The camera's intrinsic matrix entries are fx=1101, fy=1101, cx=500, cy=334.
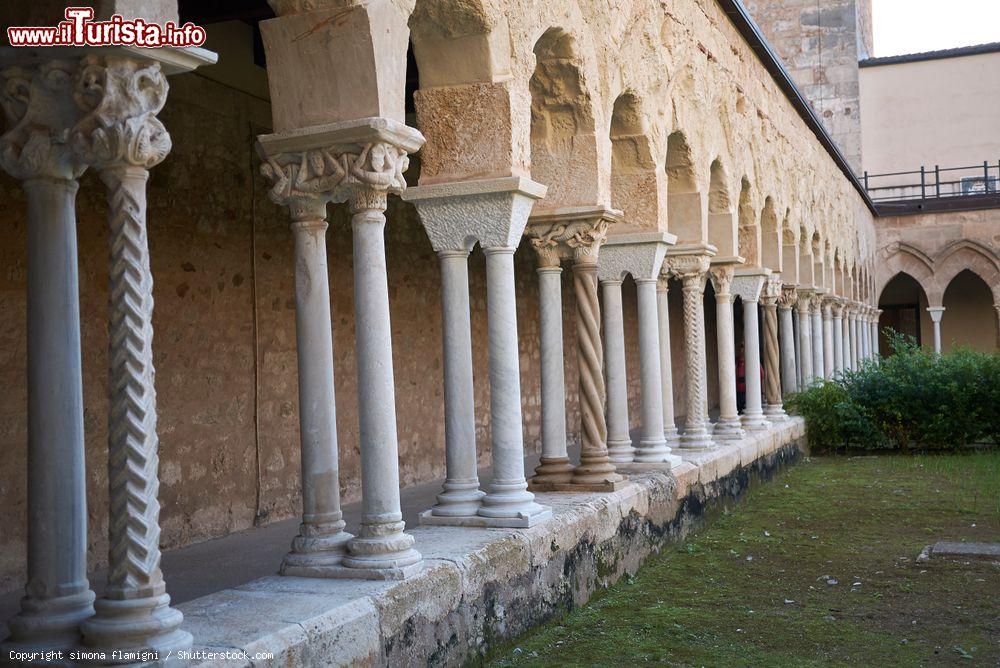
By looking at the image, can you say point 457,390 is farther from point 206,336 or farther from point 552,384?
point 206,336

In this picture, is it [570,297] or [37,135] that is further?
[570,297]

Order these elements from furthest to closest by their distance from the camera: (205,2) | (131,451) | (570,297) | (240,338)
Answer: (570,297)
(240,338)
(205,2)
(131,451)

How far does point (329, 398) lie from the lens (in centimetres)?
449

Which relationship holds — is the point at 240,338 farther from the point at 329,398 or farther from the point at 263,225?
the point at 329,398

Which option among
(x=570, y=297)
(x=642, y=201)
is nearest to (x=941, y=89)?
(x=570, y=297)

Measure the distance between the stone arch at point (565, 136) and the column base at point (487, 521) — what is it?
2.12m

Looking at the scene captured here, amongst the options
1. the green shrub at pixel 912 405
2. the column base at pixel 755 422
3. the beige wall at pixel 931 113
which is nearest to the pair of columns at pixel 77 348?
the column base at pixel 755 422

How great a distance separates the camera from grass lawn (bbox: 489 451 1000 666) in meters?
4.68

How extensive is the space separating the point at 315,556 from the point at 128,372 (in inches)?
60.1

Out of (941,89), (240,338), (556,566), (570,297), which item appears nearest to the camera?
(556,566)

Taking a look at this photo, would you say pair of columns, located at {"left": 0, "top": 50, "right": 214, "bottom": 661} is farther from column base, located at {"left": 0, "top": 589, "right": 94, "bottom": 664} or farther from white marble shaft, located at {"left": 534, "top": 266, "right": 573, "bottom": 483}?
white marble shaft, located at {"left": 534, "top": 266, "right": 573, "bottom": 483}

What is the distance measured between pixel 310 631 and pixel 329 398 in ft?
3.99

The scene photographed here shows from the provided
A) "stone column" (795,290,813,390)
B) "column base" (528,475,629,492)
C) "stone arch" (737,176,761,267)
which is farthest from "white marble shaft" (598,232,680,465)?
"stone column" (795,290,813,390)

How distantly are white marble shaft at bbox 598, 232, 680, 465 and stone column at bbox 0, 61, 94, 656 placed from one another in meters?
5.14
